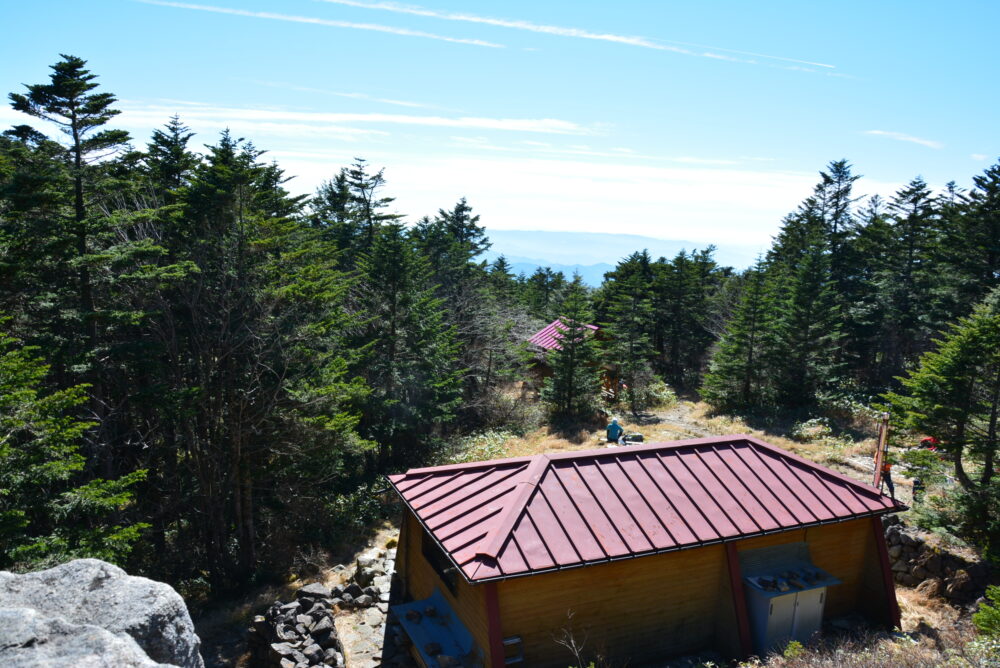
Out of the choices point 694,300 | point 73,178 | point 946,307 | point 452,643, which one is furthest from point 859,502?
point 694,300

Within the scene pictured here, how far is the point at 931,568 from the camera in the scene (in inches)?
553

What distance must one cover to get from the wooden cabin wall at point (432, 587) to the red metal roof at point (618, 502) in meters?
0.99

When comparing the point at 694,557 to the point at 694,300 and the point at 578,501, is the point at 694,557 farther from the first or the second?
the point at 694,300

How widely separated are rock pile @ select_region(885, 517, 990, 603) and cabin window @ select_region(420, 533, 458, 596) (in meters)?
10.7

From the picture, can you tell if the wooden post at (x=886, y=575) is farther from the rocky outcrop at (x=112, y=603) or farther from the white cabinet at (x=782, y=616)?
the rocky outcrop at (x=112, y=603)

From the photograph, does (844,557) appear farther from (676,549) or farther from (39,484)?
(39,484)

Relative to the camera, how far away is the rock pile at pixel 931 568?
13.2 meters

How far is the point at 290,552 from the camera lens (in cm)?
1806

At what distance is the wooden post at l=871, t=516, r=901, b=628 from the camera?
11547 mm

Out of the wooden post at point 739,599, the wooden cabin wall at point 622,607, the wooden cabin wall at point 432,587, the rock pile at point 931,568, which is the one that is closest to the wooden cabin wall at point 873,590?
the rock pile at point 931,568

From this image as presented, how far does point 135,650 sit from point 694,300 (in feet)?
134

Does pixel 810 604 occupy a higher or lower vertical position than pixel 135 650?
lower

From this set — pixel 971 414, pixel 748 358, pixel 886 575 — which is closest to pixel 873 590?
pixel 886 575

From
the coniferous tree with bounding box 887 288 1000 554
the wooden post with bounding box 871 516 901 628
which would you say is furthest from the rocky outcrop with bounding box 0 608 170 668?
the coniferous tree with bounding box 887 288 1000 554
